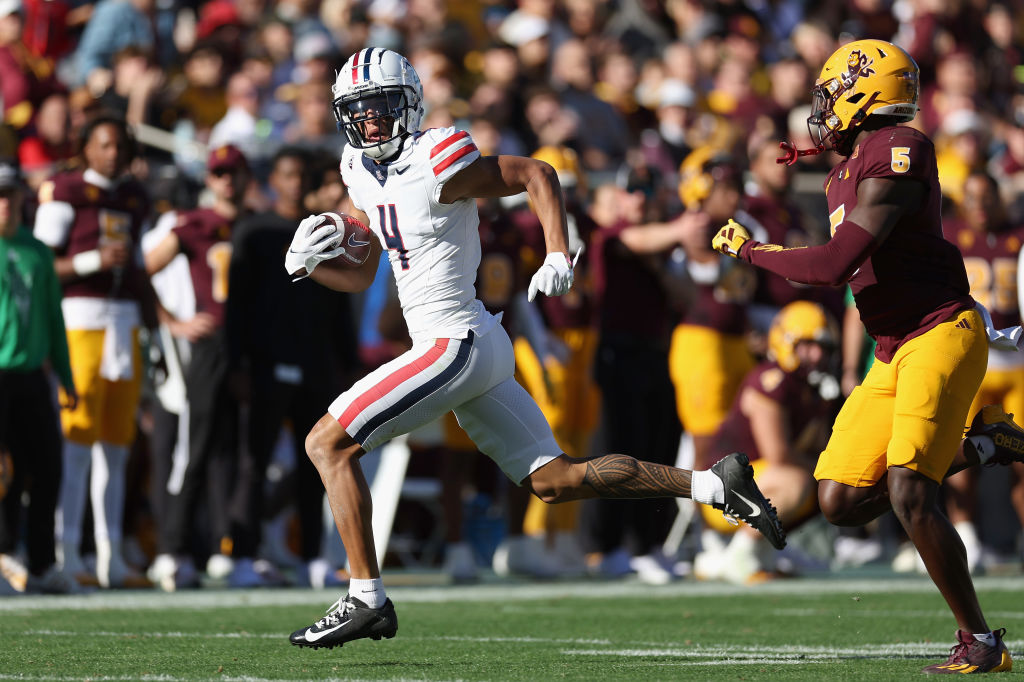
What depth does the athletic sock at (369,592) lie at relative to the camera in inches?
221

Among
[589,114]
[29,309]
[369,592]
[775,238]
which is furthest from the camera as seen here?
[589,114]

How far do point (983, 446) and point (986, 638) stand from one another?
2.47 feet

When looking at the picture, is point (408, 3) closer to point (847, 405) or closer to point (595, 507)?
point (595, 507)

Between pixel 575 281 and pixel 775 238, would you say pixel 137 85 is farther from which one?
pixel 775 238

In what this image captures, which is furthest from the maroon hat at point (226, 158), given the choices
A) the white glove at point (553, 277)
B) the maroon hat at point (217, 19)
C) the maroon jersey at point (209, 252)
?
the maroon hat at point (217, 19)

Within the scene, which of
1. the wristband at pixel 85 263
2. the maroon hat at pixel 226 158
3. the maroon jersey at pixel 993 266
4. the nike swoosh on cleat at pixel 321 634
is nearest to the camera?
the nike swoosh on cleat at pixel 321 634

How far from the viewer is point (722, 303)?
10047 mm

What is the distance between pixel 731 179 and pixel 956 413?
15.5ft

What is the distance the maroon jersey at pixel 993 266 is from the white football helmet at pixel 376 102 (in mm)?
5481

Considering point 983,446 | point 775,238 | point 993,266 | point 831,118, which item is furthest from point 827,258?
point 993,266

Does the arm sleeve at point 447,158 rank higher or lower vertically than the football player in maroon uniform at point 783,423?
higher

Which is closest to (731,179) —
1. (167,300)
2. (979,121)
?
(167,300)

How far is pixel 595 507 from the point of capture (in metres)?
10.5

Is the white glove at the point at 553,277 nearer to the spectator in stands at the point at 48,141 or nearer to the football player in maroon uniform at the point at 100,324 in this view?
the football player in maroon uniform at the point at 100,324
